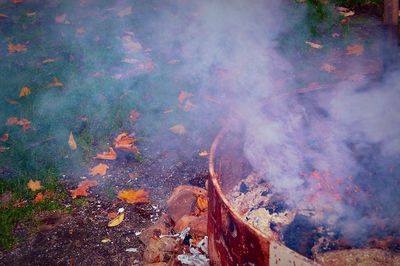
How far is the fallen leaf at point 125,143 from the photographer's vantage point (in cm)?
416

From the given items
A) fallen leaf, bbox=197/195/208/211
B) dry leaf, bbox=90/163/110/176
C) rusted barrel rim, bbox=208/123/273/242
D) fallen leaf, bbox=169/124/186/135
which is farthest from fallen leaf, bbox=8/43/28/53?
rusted barrel rim, bbox=208/123/273/242

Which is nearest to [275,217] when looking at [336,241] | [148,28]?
[336,241]

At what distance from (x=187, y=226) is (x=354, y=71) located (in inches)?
129

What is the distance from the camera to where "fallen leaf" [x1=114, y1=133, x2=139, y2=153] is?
13.6ft

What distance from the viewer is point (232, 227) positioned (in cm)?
180

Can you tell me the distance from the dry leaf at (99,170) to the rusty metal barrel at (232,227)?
1.81m

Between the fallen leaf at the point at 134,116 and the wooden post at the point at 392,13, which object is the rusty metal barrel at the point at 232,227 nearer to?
the wooden post at the point at 392,13

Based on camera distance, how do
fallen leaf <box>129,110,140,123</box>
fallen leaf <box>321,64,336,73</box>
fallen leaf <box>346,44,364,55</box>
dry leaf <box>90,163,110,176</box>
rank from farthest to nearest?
fallen leaf <box>346,44,364,55</box>
fallen leaf <box>321,64,336,73</box>
fallen leaf <box>129,110,140,123</box>
dry leaf <box>90,163,110,176</box>

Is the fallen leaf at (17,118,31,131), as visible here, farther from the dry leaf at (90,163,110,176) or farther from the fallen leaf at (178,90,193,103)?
the fallen leaf at (178,90,193,103)

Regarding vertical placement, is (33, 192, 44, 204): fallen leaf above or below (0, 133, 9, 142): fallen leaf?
below

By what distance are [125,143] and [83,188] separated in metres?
0.77

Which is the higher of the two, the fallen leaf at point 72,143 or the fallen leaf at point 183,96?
the fallen leaf at point 183,96

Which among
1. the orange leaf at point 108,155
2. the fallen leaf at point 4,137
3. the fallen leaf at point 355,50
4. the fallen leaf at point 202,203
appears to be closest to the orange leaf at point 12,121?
the fallen leaf at point 4,137

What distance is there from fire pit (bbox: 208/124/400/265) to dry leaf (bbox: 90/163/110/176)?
1813mm
